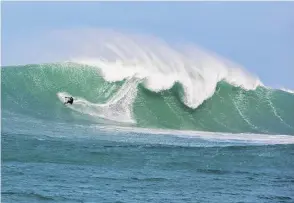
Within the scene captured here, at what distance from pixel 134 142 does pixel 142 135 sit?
2.20 metres

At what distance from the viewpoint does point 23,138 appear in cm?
1292

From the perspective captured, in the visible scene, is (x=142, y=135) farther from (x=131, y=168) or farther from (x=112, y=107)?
(x=131, y=168)

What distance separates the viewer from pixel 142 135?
1666 centimetres

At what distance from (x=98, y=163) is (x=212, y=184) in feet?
7.47

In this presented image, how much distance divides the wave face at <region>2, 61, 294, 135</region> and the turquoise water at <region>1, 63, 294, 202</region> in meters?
0.04

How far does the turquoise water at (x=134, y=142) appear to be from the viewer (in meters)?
8.49

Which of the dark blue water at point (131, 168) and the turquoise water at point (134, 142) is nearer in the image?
the dark blue water at point (131, 168)

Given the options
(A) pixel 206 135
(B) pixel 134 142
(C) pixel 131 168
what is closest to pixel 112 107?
(A) pixel 206 135

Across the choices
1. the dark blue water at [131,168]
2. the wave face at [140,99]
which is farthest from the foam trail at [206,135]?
the dark blue water at [131,168]

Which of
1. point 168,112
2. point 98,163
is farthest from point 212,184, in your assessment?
point 168,112

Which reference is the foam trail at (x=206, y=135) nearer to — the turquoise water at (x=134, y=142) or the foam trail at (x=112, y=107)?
the turquoise water at (x=134, y=142)

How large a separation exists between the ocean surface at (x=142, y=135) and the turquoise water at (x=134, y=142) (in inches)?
1.1

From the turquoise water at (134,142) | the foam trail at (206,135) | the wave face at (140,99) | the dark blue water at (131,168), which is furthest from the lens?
the wave face at (140,99)

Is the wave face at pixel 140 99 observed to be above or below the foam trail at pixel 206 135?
above
